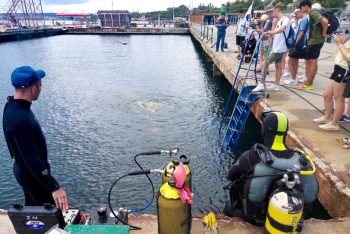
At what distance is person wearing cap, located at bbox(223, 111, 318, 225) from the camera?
2.37m

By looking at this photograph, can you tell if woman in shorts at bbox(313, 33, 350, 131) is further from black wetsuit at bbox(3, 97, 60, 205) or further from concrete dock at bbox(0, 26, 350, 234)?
black wetsuit at bbox(3, 97, 60, 205)

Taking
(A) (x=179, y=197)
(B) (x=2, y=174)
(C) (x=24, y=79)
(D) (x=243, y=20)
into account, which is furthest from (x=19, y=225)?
(D) (x=243, y=20)

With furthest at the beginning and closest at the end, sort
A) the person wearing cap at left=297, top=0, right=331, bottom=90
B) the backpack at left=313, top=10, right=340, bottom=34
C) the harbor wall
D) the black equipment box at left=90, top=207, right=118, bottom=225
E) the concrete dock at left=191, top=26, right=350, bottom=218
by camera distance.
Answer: the harbor wall → the person wearing cap at left=297, top=0, right=331, bottom=90 → the backpack at left=313, top=10, right=340, bottom=34 → the concrete dock at left=191, top=26, right=350, bottom=218 → the black equipment box at left=90, top=207, right=118, bottom=225

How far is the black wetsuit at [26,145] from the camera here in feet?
7.43

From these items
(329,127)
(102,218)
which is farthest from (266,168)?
(329,127)

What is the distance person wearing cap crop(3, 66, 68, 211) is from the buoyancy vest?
1.84 metres

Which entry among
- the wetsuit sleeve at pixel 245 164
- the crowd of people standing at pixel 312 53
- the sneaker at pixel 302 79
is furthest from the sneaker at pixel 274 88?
the wetsuit sleeve at pixel 245 164

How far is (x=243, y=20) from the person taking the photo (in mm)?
10859

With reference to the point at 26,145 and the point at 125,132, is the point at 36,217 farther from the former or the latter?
the point at 125,132

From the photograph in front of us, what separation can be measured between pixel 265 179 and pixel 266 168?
10 cm

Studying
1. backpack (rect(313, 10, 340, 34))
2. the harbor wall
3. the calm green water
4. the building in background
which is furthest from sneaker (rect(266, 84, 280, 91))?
the building in background

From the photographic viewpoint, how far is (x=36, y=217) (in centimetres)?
229

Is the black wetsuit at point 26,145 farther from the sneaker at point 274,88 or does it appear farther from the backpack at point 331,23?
the backpack at point 331,23

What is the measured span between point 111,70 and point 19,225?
48.3 feet
